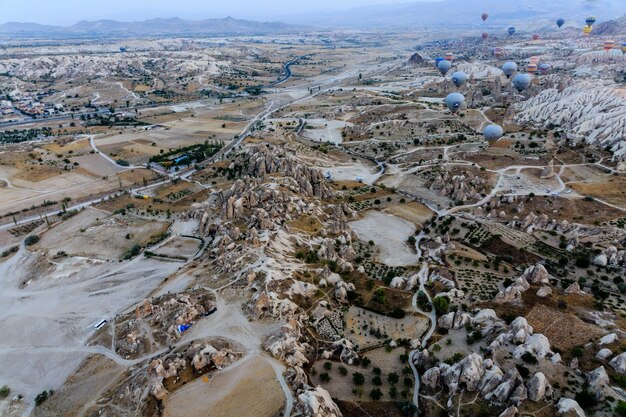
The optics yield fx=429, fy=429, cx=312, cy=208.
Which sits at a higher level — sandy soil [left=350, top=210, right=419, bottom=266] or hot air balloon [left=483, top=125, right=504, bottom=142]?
hot air balloon [left=483, top=125, right=504, bottom=142]

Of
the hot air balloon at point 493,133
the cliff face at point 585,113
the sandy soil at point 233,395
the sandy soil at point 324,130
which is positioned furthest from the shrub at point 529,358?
the sandy soil at point 324,130

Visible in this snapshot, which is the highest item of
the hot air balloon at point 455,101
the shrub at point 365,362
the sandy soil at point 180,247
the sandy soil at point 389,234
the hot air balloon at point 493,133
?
the hot air balloon at point 455,101

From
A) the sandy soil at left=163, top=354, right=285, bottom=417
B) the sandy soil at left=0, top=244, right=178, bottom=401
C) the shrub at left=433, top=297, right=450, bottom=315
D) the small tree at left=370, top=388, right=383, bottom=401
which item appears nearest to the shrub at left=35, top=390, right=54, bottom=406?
the sandy soil at left=0, top=244, right=178, bottom=401

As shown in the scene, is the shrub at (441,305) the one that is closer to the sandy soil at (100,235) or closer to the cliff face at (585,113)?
the sandy soil at (100,235)

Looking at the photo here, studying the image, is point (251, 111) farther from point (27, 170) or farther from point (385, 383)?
point (385, 383)

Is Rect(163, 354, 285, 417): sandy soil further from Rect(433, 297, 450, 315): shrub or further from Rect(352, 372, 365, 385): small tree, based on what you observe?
A: Rect(433, 297, 450, 315): shrub

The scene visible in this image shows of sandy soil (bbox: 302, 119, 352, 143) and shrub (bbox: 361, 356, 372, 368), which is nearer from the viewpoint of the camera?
shrub (bbox: 361, 356, 372, 368)

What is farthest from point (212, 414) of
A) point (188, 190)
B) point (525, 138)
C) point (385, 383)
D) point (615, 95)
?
point (615, 95)
